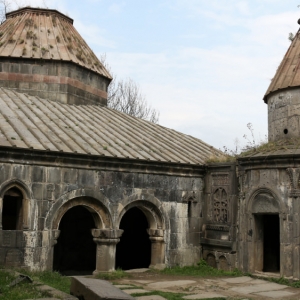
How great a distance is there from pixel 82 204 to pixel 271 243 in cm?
465

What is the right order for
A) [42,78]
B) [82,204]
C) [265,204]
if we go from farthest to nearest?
1. [42,78]
2. [265,204]
3. [82,204]

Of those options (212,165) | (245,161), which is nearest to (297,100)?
(245,161)

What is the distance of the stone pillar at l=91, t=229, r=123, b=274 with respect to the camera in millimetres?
9906

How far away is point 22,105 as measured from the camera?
1145cm

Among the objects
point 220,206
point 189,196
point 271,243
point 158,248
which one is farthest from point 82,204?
point 271,243

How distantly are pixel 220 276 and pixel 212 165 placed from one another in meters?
2.67

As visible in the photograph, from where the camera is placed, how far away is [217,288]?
28.5 ft

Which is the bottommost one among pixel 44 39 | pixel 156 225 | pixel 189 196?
pixel 156 225

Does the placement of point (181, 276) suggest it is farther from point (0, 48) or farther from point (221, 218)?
point (0, 48)

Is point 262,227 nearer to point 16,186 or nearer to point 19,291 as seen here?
point 16,186

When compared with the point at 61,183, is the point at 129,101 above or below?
above

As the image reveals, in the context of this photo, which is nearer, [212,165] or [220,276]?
[220,276]

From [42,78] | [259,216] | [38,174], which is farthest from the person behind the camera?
[42,78]

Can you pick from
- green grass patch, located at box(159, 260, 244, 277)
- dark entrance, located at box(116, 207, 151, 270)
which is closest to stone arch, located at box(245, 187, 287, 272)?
green grass patch, located at box(159, 260, 244, 277)
